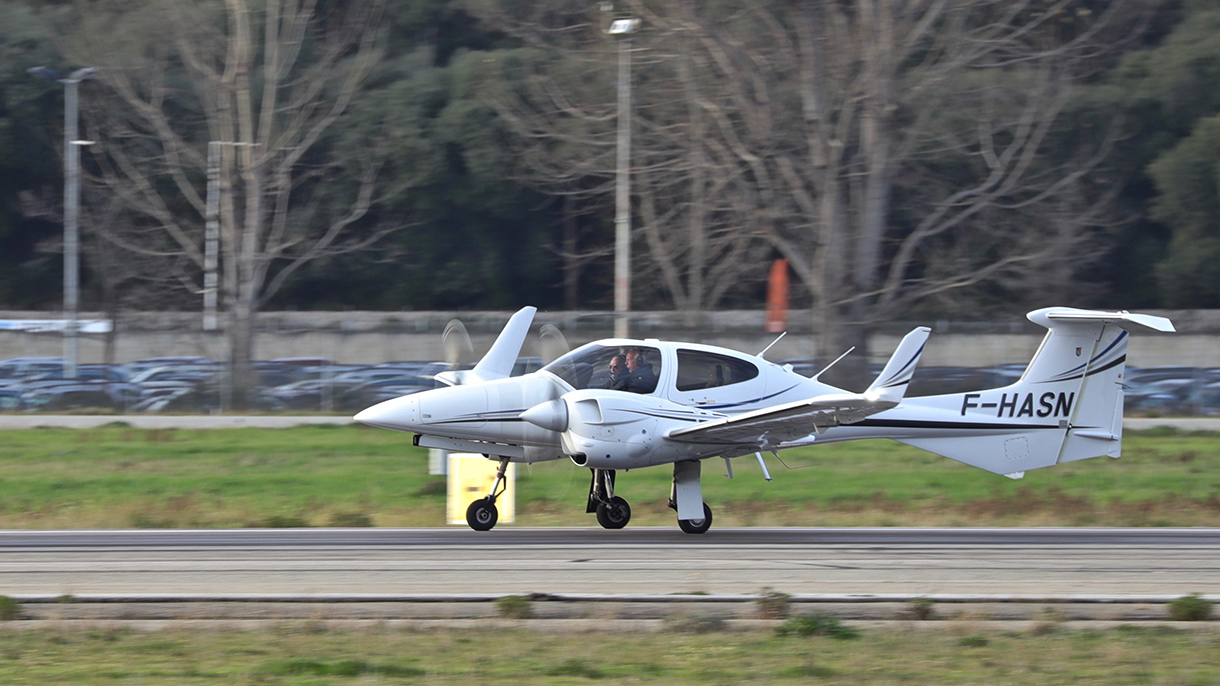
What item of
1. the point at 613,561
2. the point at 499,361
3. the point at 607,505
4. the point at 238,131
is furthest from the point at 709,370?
the point at 238,131

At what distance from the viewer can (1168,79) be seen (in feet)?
172

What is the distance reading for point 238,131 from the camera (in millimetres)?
39594

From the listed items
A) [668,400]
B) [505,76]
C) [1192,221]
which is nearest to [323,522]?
[668,400]

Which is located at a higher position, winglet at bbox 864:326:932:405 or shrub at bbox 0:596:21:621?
winglet at bbox 864:326:932:405

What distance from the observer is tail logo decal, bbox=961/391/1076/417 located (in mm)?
16219

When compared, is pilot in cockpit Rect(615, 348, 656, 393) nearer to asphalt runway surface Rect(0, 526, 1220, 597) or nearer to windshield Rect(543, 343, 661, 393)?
windshield Rect(543, 343, 661, 393)

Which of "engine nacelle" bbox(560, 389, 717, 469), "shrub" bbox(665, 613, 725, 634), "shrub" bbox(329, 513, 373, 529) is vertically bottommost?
"shrub" bbox(329, 513, 373, 529)

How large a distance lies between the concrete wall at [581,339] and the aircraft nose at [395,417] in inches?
465

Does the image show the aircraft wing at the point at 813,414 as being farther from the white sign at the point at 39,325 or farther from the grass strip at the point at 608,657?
the white sign at the point at 39,325

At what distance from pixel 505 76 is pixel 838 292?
2871 centimetres

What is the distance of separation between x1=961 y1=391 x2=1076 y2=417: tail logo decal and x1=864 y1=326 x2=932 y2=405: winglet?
351 cm

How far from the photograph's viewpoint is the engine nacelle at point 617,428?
14.0 meters

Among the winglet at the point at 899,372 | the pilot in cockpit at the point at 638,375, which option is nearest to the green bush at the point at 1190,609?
the winglet at the point at 899,372

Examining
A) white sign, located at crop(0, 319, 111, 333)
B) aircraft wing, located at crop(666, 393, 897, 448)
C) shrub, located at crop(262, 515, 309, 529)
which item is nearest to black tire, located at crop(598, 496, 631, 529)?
aircraft wing, located at crop(666, 393, 897, 448)
